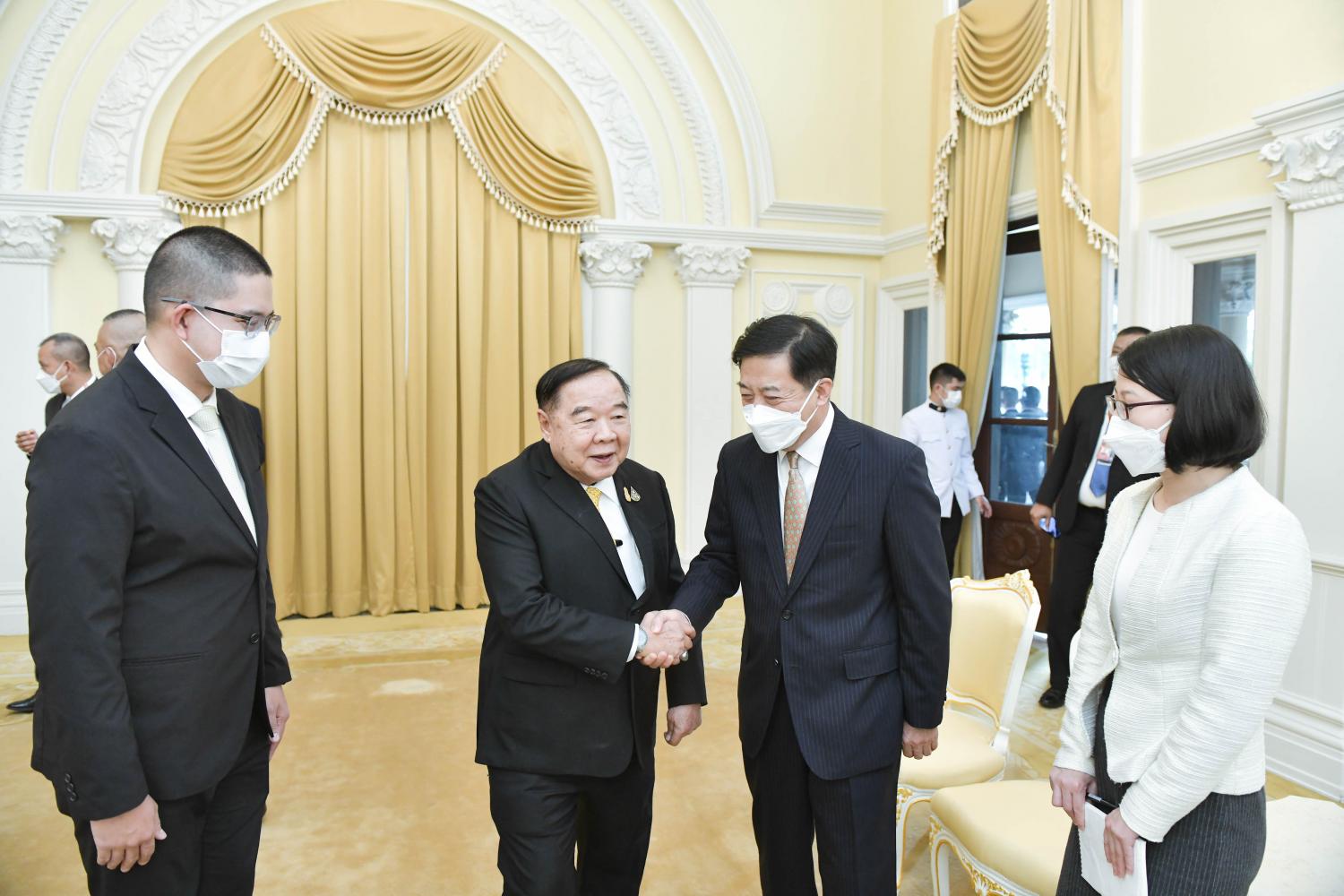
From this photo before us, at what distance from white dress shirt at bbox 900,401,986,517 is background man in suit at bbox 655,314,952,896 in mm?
3606

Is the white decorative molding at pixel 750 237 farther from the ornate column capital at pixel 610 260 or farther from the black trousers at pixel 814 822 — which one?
the black trousers at pixel 814 822

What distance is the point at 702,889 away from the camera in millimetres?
2760

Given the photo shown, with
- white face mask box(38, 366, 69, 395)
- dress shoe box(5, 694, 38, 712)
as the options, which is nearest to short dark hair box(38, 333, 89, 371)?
white face mask box(38, 366, 69, 395)

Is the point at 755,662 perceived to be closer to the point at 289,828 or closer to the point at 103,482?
the point at 103,482

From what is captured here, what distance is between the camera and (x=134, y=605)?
1.57 m

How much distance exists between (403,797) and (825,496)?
230 cm

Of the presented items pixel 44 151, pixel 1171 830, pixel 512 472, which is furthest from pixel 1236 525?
pixel 44 151

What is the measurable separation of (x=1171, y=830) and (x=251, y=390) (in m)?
5.69

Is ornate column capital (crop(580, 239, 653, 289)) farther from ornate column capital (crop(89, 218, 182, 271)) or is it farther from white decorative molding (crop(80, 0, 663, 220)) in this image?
ornate column capital (crop(89, 218, 182, 271))

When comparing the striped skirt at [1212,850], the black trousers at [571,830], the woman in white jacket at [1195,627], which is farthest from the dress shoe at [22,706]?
the striped skirt at [1212,850]

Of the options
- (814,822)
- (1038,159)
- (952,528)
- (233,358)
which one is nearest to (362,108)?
(1038,159)

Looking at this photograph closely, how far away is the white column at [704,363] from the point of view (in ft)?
21.3

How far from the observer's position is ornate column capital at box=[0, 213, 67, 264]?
5266 millimetres

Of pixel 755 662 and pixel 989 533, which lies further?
pixel 989 533
